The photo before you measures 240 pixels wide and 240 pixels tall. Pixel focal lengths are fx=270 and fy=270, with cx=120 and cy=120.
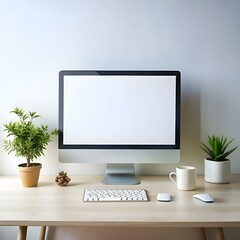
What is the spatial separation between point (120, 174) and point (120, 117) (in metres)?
0.29

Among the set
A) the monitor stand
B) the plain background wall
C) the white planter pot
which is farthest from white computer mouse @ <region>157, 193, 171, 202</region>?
the plain background wall

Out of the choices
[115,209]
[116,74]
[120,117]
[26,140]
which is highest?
[116,74]

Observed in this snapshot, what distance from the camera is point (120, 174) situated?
1.35m

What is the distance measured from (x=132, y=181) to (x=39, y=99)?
25.9 inches

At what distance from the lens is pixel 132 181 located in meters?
1.27

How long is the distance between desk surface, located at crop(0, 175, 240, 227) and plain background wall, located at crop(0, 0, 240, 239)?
34 centimetres

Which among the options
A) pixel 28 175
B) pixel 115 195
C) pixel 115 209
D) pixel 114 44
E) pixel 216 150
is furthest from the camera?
pixel 114 44

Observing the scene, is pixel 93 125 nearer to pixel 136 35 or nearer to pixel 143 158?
pixel 143 158

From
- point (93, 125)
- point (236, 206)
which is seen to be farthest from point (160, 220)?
point (93, 125)

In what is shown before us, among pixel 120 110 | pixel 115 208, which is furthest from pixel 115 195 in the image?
pixel 120 110

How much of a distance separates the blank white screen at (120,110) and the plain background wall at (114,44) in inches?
7.9

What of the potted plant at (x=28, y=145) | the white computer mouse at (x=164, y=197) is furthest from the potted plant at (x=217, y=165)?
the potted plant at (x=28, y=145)

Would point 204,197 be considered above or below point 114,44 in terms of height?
below

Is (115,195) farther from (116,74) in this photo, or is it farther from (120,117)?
(116,74)
